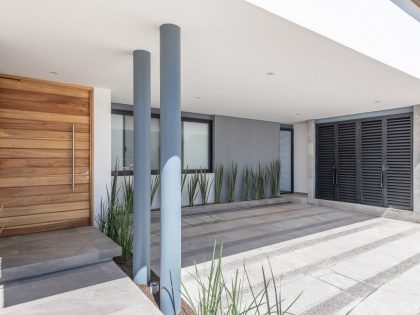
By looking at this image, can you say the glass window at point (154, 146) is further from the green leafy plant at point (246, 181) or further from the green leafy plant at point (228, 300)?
the green leafy plant at point (228, 300)

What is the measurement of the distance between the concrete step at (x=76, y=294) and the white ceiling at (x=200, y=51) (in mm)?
2251

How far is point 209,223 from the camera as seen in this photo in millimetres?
5230

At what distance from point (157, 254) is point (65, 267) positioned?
1121mm

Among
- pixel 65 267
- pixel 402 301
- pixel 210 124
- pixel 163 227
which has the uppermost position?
pixel 210 124

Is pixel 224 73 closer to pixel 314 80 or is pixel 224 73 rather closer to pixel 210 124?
pixel 314 80

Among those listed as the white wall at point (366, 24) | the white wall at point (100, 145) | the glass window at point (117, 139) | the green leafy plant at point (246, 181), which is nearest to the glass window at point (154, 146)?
the glass window at point (117, 139)

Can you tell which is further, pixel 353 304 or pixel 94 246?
pixel 94 246

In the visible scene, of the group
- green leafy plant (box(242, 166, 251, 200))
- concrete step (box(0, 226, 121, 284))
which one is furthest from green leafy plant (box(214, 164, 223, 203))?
concrete step (box(0, 226, 121, 284))

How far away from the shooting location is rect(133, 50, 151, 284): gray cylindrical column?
8.75 feet

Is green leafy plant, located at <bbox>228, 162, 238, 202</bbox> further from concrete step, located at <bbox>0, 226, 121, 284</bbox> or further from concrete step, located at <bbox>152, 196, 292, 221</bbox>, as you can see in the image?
concrete step, located at <bbox>0, 226, 121, 284</bbox>

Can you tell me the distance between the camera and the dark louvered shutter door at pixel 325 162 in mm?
6977

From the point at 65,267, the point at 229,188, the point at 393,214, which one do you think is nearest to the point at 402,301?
the point at 65,267

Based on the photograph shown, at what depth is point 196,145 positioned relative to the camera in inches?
264

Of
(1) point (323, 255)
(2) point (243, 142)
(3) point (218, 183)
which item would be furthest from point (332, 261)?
(2) point (243, 142)
